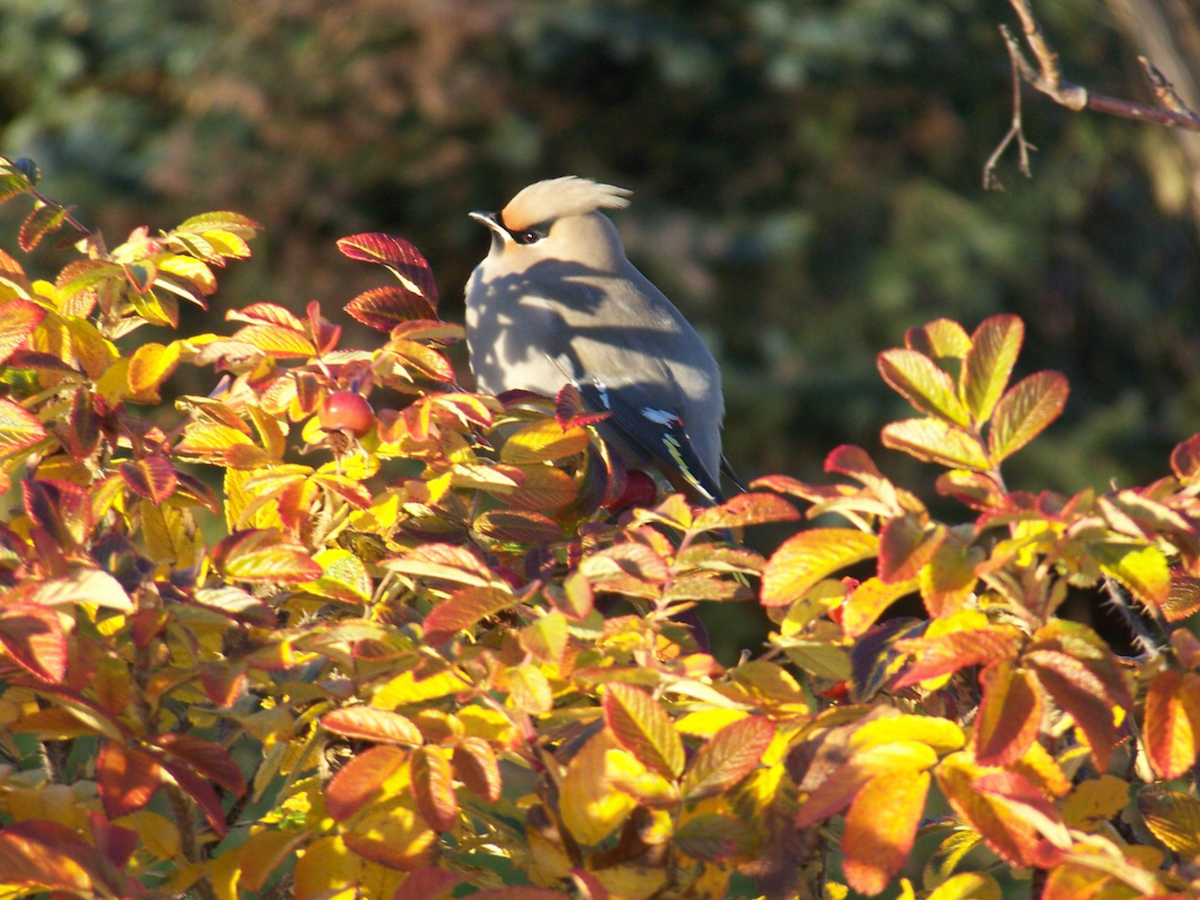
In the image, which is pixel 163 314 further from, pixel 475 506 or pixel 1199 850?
pixel 1199 850

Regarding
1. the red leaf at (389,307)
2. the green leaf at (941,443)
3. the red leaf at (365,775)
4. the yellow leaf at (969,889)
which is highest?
the green leaf at (941,443)

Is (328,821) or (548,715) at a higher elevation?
(548,715)

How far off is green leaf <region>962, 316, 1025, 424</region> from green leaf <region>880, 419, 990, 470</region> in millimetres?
26

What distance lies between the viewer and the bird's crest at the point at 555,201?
12.0 feet

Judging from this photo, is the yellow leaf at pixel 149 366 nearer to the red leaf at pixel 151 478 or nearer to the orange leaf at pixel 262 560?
the red leaf at pixel 151 478

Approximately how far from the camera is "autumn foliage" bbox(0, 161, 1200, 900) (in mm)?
1117

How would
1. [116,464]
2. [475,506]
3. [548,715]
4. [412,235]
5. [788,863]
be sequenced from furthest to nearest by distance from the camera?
[412,235], [475,506], [116,464], [548,715], [788,863]

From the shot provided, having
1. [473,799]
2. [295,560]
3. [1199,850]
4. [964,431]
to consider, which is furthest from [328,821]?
[1199,850]

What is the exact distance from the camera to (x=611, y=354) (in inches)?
134

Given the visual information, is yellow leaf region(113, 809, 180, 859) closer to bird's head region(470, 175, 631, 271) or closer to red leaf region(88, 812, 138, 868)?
red leaf region(88, 812, 138, 868)

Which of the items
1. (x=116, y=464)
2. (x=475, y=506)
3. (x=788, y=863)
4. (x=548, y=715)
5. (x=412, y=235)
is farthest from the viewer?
(x=412, y=235)

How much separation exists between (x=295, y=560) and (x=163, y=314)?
0.54 meters

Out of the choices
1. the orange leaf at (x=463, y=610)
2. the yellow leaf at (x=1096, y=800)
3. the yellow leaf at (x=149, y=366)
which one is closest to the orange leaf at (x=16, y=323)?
the yellow leaf at (x=149, y=366)

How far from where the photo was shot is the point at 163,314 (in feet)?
5.56
